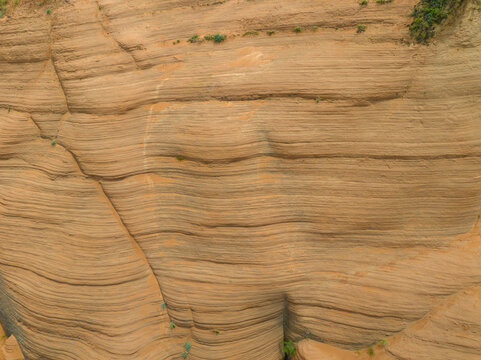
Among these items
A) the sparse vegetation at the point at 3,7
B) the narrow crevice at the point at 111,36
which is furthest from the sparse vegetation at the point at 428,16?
the sparse vegetation at the point at 3,7

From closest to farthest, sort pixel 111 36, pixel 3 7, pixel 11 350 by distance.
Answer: pixel 111 36 < pixel 11 350 < pixel 3 7

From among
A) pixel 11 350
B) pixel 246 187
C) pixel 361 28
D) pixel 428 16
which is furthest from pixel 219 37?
pixel 11 350

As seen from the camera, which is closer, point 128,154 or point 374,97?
point 374,97

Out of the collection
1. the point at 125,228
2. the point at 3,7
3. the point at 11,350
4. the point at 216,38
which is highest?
the point at 3,7

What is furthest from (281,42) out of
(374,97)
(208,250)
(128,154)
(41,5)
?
(41,5)

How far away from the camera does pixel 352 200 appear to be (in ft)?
21.2

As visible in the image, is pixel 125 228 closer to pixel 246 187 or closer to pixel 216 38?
pixel 246 187

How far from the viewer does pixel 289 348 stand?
7133mm

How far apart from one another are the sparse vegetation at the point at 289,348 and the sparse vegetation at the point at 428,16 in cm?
703

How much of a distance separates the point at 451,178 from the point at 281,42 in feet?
14.8

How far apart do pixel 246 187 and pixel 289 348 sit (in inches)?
154

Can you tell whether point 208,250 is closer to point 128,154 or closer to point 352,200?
point 128,154

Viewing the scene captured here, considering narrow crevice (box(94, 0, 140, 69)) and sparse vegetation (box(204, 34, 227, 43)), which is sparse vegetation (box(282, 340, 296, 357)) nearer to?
sparse vegetation (box(204, 34, 227, 43))

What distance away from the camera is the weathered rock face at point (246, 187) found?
6215 millimetres
